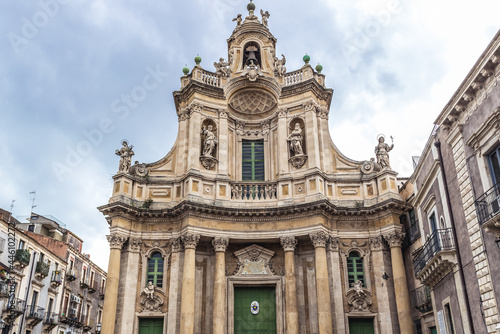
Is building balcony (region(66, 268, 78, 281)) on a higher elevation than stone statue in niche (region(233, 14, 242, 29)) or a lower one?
lower

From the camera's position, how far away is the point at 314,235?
20.5 meters

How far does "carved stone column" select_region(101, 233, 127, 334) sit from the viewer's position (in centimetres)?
1920

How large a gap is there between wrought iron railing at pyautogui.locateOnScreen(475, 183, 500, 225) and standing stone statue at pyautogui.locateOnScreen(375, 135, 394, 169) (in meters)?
11.0

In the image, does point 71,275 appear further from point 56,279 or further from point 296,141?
point 296,141

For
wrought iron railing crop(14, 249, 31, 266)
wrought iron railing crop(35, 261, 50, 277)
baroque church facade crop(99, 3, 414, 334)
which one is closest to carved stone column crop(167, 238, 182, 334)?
baroque church facade crop(99, 3, 414, 334)

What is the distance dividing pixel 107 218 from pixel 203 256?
15.8 feet

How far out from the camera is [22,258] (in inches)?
1094

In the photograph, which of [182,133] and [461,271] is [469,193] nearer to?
[461,271]

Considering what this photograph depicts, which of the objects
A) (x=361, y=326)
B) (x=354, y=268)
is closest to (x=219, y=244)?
(x=354, y=268)

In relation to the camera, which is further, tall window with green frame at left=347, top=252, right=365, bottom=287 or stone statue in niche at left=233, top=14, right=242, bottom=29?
stone statue in niche at left=233, top=14, right=242, bottom=29

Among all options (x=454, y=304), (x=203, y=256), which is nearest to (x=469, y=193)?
(x=454, y=304)

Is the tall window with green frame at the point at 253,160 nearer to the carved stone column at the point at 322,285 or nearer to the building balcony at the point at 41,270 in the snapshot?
the carved stone column at the point at 322,285

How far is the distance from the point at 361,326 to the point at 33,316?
20.3 m

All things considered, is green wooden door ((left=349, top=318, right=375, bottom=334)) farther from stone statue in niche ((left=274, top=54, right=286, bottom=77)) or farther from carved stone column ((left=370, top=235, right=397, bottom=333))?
stone statue in niche ((left=274, top=54, right=286, bottom=77))
